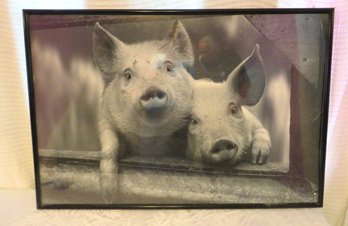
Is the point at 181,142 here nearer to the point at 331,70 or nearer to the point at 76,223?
the point at 76,223

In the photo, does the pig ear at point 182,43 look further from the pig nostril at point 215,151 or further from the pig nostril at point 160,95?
the pig nostril at point 215,151

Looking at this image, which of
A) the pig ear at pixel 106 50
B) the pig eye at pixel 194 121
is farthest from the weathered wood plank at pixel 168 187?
the pig ear at pixel 106 50

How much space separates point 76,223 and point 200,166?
0.30 meters

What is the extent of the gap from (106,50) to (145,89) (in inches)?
4.8

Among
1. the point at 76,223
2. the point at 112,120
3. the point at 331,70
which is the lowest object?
the point at 76,223

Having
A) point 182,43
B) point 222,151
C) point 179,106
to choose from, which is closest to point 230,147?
point 222,151

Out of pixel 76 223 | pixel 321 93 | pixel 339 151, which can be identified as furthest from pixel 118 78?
pixel 339 151

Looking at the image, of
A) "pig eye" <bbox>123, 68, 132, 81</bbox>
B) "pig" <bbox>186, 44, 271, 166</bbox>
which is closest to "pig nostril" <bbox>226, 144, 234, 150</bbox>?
"pig" <bbox>186, 44, 271, 166</bbox>

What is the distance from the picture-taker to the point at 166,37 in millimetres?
714

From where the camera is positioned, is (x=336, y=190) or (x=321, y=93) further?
(x=336, y=190)

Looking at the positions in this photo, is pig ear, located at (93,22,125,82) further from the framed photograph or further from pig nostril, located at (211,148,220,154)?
pig nostril, located at (211,148,220,154)

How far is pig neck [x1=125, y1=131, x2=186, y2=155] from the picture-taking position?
0.73 m

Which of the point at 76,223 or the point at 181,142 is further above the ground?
the point at 181,142

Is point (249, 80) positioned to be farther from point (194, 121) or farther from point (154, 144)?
point (154, 144)
